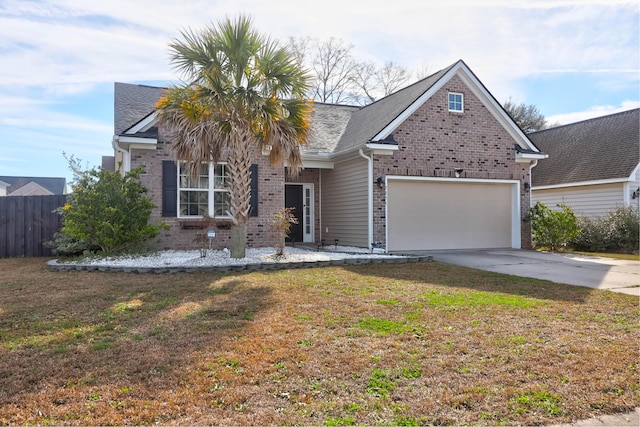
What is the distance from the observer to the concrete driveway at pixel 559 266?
313 inches

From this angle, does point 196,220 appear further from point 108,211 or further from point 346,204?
point 346,204

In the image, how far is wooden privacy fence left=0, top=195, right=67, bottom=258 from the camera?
40.7ft

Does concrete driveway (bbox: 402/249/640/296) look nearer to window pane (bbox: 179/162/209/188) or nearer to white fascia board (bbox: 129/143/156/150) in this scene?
window pane (bbox: 179/162/209/188)

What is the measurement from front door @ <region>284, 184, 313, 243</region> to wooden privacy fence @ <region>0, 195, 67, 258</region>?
273 inches

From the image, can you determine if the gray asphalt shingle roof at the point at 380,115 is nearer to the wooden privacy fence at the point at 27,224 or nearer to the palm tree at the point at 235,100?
the palm tree at the point at 235,100

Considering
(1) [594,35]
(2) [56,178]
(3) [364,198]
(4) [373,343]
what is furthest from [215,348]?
(2) [56,178]

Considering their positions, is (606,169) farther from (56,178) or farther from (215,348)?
(56,178)

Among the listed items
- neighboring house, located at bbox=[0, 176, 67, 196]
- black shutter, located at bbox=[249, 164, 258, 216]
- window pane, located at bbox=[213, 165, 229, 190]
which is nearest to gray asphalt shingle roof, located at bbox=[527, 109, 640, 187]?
black shutter, located at bbox=[249, 164, 258, 216]

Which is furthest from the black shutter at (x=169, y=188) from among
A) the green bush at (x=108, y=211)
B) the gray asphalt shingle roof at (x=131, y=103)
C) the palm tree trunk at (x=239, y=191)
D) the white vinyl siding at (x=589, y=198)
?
the white vinyl siding at (x=589, y=198)

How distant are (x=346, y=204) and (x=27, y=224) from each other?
30.0 ft

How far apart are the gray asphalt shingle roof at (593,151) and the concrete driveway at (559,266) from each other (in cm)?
654

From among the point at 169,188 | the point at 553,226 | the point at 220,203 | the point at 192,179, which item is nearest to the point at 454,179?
the point at 553,226

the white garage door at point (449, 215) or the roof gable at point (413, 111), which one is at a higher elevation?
the roof gable at point (413, 111)

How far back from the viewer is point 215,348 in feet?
13.3
